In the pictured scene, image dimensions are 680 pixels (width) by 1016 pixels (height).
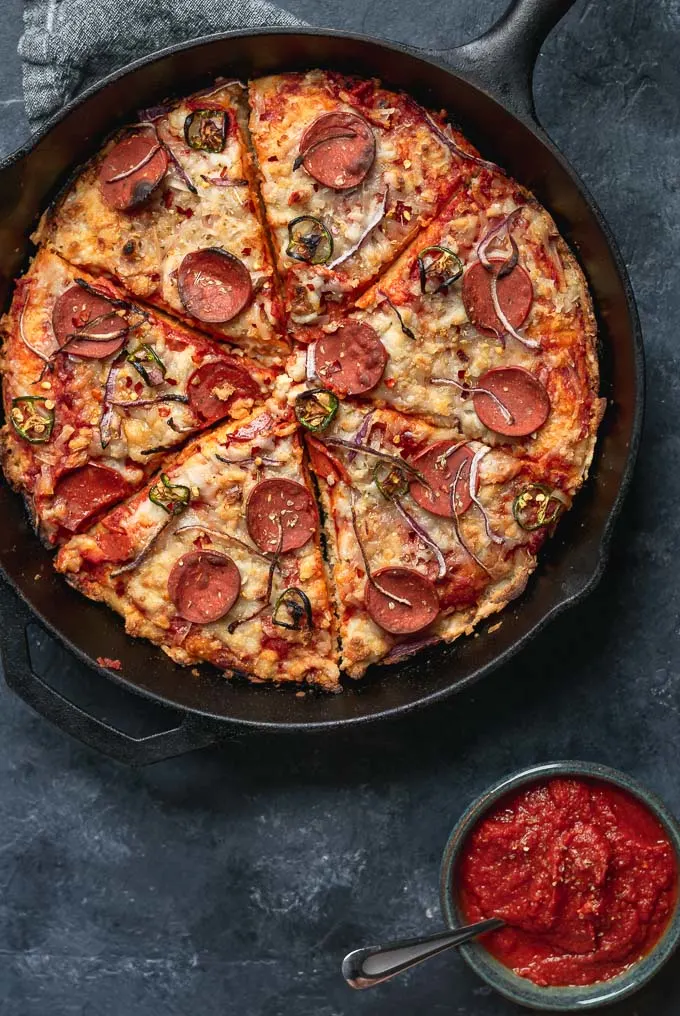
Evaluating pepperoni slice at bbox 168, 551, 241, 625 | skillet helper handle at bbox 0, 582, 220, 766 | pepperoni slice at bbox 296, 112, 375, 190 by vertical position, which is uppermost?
pepperoni slice at bbox 296, 112, 375, 190

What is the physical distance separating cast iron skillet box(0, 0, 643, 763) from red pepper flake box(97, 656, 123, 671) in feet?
0.13

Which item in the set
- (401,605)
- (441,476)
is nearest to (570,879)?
(401,605)

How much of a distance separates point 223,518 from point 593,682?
2104 mm

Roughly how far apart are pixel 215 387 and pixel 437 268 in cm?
119

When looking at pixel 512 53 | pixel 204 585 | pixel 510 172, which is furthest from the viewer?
pixel 510 172

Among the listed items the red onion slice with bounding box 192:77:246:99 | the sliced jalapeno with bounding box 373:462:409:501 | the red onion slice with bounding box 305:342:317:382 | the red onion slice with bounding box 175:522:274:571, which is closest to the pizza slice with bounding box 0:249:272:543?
the red onion slice with bounding box 305:342:317:382

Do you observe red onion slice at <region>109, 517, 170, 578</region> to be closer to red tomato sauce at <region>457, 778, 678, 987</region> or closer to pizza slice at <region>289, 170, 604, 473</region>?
pizza slice at <region>289, 170, 604, 473</region>

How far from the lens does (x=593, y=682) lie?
573cm

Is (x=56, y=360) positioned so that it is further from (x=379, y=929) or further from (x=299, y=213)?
(x=379, y=929)

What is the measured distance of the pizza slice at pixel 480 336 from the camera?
16.8ft

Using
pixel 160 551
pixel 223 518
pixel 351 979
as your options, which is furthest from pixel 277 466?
pixel 351 979

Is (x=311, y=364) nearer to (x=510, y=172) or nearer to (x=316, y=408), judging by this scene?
(x=316, y=408)

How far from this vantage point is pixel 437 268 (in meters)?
5.11

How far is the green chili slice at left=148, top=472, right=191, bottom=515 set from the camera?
523 cm
